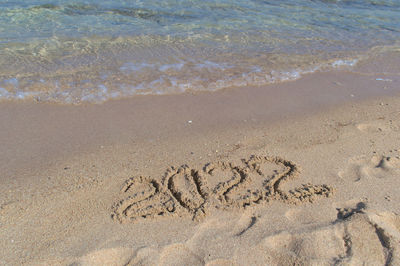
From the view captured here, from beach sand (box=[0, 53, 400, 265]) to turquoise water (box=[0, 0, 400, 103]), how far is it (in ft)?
2.18

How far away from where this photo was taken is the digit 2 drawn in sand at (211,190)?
2.47 meters

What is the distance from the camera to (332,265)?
2.02 meters

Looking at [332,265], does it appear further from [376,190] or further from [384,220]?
[376,190]

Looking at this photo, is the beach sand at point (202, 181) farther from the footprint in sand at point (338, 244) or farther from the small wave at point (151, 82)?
the small wave at point (151, 82)

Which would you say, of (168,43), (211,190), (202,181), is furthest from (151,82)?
(211,190)

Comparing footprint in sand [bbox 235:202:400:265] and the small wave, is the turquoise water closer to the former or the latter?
the small wave

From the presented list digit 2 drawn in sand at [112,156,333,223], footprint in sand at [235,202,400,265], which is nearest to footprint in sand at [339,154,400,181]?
digit 2 drawn in sand at [112,156,333,223]

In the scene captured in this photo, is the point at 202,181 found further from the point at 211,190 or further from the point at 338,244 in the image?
the point at 338,244

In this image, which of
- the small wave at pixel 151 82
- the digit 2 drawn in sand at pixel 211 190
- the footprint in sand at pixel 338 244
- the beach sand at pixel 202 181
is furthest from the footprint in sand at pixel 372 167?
the small wave at pixel 151 82

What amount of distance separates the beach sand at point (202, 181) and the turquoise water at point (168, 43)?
0.66 meters

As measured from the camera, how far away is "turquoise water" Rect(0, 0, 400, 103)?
4.59 metres

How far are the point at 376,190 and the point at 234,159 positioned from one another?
3.97 ft

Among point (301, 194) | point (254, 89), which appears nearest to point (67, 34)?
point (254, 89)

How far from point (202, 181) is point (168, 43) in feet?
13.3
